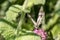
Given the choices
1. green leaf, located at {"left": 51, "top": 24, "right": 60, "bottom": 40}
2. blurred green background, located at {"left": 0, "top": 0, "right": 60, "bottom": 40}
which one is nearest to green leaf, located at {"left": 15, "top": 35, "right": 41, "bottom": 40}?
blurred green background, located at {"left": 0, "top": 0, "right": 60, "bottom": 40}

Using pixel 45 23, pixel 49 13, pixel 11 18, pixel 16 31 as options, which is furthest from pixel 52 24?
pixel 16 31

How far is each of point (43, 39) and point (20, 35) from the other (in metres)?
0.15

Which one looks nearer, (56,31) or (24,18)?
(56,31)

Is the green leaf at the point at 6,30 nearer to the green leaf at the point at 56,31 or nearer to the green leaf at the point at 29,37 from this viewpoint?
the green leaf at the point at 29,37

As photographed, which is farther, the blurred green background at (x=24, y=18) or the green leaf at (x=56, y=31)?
the green leaf at (x=56, y=31)

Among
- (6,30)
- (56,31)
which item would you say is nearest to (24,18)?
(56,31)

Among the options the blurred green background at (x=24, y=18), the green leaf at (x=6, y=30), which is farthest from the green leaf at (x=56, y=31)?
the green leaf at (x=6, y=30)

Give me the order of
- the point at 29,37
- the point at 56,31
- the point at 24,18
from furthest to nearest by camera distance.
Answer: the point at 24,18
the point at 56,31
the point at 29,37

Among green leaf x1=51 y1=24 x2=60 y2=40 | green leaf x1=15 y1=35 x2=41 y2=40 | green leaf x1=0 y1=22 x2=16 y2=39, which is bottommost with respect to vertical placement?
green leaf x1=51 y1=24 x2=60 y2=40

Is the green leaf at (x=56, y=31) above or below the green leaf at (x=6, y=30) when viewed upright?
A: below

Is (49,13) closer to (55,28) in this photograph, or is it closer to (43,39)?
(55,28)

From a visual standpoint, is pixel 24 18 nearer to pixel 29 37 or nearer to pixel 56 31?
pixel 56 31

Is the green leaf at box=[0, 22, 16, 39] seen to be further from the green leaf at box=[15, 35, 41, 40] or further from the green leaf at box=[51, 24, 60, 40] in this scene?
the green leaf at box=[51, 24, 60, 40]

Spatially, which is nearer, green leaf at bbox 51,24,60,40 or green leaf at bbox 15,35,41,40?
green leaf at bbox 15,35,41,40
